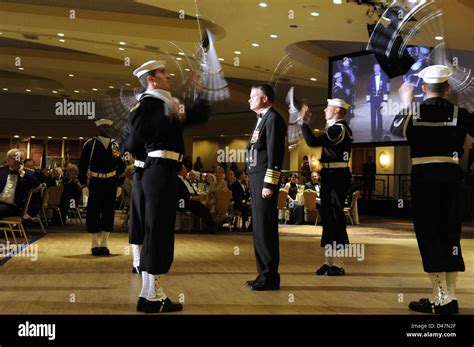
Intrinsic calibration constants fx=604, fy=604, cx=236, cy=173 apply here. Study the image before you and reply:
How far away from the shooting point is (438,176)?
4.46 metres

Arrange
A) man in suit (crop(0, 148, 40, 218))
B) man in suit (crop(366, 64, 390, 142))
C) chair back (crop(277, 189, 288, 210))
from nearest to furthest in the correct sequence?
man in suit (crop(0, 148, 40, 218)), chair back (crop(277, 189, 288, 210)), man in suit (crop(366, 64, 390, 142))

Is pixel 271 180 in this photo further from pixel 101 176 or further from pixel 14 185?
pixel 14 185

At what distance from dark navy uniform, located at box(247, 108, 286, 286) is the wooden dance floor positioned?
0.28 m

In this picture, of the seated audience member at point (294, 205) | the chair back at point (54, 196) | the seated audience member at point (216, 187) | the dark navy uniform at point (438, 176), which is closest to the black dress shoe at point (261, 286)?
the dark navy uniform at point (438, 176)

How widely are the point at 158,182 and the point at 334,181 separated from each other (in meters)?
2.54

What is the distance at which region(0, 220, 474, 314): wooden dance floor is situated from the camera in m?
4.54

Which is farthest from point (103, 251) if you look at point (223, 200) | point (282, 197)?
point (282, 197)

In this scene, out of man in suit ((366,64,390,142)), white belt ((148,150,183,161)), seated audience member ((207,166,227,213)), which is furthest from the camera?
man in suit ((366,64,390,142))

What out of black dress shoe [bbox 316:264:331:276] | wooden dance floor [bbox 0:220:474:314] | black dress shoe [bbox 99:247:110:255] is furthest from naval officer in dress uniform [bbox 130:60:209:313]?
black dress shoe [bbox 99:247:110:255]

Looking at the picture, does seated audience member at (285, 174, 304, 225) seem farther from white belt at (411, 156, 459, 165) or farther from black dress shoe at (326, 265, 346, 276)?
white belt at (411, 156, 459, 165)

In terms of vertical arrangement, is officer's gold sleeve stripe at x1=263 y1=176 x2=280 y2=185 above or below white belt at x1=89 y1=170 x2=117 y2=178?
below

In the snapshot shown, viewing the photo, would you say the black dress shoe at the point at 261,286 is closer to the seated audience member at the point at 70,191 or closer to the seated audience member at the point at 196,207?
the seated audience member at the point at 196,207

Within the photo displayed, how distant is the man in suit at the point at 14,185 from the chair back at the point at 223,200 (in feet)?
14.0
